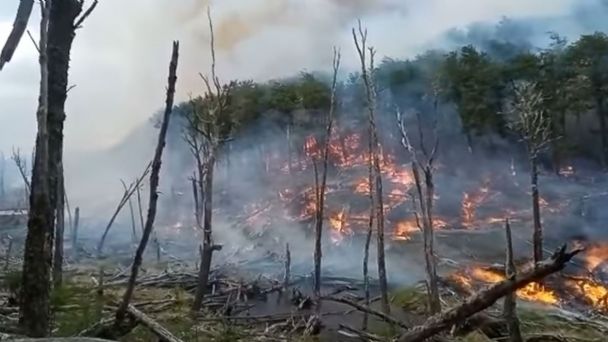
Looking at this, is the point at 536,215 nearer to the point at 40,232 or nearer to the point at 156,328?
the point at 156,328

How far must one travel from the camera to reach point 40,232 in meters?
6.16

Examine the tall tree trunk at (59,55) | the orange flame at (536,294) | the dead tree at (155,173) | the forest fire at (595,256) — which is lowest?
the orange flame at (536,294)

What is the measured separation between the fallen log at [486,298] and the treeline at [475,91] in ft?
85.4

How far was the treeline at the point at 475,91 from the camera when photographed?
37.6 m

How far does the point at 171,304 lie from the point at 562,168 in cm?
3368

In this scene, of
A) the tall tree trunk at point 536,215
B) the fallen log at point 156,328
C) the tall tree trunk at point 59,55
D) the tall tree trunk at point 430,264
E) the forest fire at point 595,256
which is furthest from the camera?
the forest fire at point 595,256

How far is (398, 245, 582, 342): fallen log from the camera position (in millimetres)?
4688

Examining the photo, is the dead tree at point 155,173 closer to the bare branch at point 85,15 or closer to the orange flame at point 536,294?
the bare branch at point 85,15

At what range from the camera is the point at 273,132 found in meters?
52.1

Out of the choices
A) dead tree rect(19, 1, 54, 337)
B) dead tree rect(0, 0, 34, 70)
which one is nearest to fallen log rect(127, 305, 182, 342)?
dead tree rect(19, 1, 54, 337)

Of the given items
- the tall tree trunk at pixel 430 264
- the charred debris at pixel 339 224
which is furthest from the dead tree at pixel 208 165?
the tall tree trunk at pixel 430 264

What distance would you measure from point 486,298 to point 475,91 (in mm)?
38393

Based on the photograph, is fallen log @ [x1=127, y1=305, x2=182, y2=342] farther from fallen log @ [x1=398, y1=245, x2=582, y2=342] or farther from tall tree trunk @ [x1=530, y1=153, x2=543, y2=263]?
tall tree trunk @ [x1=530, y1=153, x2=543, y2=263]

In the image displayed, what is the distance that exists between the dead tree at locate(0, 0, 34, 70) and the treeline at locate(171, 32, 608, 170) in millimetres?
27539
